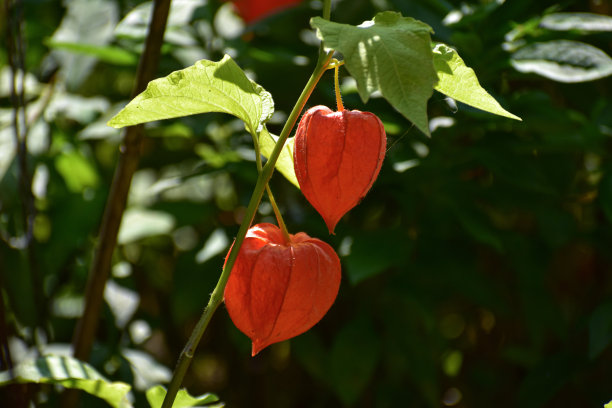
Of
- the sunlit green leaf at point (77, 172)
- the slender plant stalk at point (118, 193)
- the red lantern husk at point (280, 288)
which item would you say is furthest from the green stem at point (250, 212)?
the sunlit green leaf at point (77, 172)

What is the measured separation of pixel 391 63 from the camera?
356mm

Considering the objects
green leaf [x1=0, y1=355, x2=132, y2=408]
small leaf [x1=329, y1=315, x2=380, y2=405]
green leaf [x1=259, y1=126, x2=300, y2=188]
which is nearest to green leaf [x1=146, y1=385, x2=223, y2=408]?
green leaf [x1=0, y1=355, x2=132, y2=408]

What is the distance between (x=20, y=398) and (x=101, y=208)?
404 mm

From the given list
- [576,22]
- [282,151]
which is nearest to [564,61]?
[576,22]

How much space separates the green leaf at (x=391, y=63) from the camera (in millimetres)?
345

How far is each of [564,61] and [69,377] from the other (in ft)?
2.10

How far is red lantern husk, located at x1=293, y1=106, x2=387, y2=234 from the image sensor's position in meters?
0.42

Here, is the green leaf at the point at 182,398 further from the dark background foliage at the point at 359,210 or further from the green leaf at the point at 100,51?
the green leaf at the point at 100,51

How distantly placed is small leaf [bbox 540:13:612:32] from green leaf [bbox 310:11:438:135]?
505 millimetres

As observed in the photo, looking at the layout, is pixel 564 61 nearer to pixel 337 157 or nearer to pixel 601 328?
pixel 601 328

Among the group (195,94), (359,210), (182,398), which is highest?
(195,94)

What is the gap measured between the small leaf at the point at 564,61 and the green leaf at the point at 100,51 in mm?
569

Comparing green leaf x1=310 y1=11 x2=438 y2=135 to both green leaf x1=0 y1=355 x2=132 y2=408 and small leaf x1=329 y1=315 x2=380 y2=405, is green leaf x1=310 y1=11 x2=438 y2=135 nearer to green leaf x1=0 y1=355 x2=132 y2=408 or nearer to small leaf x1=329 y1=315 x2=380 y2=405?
green leaf x1=0 y1=355 x2=132 y2=408

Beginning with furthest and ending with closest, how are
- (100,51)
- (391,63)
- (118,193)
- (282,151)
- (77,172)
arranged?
(77,172) → (100,51) → (118,193) → (282,151) → (391,63)
